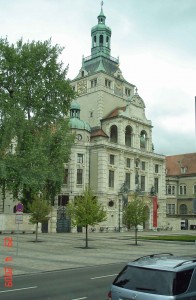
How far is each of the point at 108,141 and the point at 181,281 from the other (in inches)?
2286

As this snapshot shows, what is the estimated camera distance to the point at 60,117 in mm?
40375

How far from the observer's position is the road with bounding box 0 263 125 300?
12281mm

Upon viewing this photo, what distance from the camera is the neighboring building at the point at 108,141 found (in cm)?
6359

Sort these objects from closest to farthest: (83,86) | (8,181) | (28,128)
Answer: (8,181) < (28,128) < (83,86)

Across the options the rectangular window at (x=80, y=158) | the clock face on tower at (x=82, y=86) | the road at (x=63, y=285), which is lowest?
the road at (x=63, y=285)

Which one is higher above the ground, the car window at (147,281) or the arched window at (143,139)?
the arched window at (143,139)

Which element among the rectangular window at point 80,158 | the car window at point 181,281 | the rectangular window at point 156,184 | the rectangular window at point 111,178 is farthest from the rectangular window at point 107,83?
the car window at point 181,281

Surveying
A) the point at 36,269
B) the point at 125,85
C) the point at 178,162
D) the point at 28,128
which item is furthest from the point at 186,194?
the point at 36,269

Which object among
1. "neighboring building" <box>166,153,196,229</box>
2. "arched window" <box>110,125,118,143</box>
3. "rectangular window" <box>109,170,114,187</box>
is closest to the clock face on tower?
"arched window" <box>110,125,118,143</box>

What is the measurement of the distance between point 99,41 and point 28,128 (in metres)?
49.3

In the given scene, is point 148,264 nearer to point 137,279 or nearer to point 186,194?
point 137,279

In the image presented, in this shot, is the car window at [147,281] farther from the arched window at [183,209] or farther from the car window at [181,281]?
the arched window at [183,209]

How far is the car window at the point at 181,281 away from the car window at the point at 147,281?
0.09 metres

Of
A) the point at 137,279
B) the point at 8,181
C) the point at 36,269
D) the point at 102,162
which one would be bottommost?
the point at 36,269
